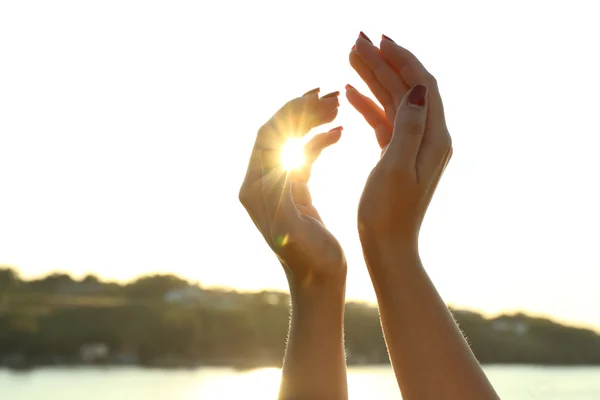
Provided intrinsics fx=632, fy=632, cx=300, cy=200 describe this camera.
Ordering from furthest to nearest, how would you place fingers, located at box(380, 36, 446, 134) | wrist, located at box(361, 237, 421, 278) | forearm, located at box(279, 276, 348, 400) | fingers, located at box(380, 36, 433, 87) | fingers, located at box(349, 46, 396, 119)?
fingers, located at box(349, 46, 396, 119)
fingers, located at box(380, 36, 433, 87)
fingers, located at box(380, 36, 446, 134)
forearm, located at box(279, 276, 348, 400)
wrist, located at box(361, 237, 421, 278)

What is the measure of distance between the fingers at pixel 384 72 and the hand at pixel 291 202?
0.49 ft

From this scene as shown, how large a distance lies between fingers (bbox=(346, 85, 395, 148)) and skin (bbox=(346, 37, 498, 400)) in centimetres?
12

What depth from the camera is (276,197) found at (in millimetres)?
1712

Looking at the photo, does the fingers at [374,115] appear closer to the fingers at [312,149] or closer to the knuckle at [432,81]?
the fingers at [312,149]

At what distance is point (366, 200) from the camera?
1.46m

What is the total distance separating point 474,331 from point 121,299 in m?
23.2

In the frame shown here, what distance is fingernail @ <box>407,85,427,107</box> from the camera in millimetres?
1567

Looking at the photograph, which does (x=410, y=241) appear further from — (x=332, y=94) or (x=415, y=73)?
(x=332, y=94)

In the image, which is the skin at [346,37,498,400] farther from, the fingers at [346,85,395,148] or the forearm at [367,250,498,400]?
the fingers at [346,85,395,148]

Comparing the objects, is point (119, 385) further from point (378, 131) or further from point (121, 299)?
point (378, 131)

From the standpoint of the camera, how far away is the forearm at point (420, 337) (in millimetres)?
1195

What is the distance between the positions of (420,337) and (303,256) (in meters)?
0.44

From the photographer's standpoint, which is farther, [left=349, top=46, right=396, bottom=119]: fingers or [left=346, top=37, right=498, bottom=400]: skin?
[left=349, top=46, right=396, bottom=119]: fingers

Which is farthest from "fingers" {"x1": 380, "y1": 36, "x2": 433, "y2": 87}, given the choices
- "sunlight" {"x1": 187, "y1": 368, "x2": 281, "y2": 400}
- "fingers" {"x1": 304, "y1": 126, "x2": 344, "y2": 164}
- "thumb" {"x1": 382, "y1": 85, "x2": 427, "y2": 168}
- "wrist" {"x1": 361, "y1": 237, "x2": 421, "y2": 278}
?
"sunlight" {"x1": 187, "y1": 368, "x2": 281, "y2": 400}
